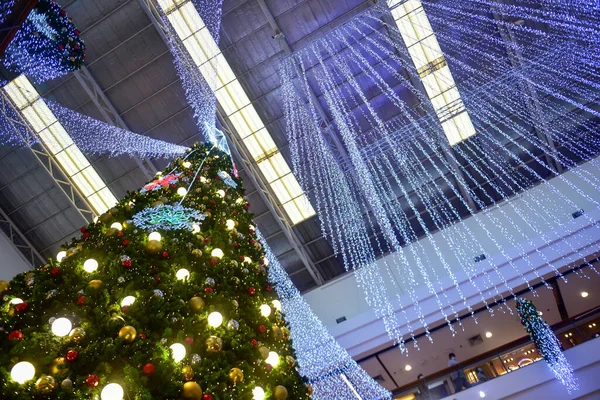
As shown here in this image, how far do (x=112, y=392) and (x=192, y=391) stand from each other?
1.02 ft

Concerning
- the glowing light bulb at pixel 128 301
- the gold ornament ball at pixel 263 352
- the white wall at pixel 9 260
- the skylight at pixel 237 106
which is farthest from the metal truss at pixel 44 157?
the gold ornament ball at pixel 263 352

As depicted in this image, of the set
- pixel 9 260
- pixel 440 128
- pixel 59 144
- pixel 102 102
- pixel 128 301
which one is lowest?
pixel 440 128

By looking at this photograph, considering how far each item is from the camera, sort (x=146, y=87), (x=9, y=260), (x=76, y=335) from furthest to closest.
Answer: (x=9, y=260)
(x=146, y=87)
(x=76, y=335)

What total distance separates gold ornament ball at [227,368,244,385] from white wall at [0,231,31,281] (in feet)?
32.7

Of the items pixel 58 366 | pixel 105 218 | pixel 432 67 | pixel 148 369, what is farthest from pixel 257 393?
pixel 432 67

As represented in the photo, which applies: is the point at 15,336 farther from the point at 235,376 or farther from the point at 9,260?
the point at 9,260

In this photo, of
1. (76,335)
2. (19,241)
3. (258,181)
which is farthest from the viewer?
(19,241)

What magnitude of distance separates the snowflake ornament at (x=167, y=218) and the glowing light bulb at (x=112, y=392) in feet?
3.54

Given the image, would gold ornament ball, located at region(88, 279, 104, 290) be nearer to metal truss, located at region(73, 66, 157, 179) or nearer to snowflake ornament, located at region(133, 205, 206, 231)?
snowflake ornament, located at region(133, 205, 206, 231)

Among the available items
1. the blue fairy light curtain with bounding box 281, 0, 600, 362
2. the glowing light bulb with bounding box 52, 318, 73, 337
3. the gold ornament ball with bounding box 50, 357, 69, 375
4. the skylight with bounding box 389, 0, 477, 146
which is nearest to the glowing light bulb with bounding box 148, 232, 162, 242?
the glowing light bulb with bounding box 52, 318, 73, 337

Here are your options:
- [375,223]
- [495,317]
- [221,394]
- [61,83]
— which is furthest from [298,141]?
[221,394]

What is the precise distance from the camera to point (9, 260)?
10.3 m

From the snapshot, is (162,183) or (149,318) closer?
(149,318)

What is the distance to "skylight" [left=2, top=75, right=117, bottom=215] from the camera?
957cm
